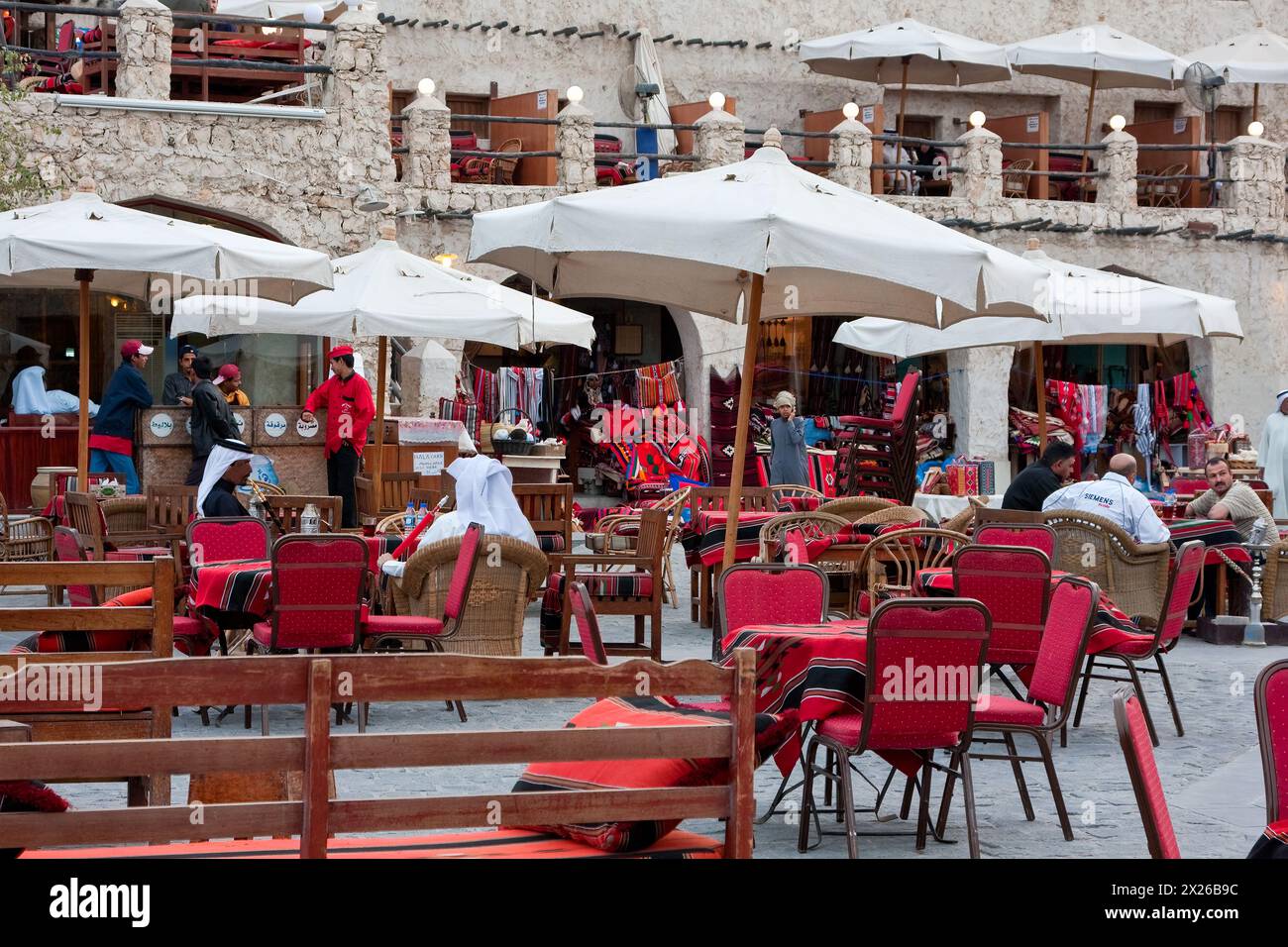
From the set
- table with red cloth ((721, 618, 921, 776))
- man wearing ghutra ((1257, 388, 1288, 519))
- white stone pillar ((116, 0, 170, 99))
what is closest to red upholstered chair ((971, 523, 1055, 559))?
table with red cloth ((721, 618, 921, 776))

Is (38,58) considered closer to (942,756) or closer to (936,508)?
(936,508)

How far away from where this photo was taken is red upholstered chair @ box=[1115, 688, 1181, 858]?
3377 millimetres

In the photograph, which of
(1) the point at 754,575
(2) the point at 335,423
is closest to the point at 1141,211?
(2) the point at 335,423

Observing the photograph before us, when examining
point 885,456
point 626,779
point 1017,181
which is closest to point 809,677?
point 626,779

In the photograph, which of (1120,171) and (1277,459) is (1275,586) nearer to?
(1277,459)

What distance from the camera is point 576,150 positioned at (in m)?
20.9

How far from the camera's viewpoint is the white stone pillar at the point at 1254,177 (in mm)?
25141

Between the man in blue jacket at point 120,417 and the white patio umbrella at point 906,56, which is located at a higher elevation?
the white patio umbrella at point 906,56

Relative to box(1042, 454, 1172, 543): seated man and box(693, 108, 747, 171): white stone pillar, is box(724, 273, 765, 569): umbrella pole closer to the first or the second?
box(1042, 454, 1172, 543): seated man

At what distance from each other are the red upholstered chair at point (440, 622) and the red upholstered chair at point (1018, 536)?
2566 mm

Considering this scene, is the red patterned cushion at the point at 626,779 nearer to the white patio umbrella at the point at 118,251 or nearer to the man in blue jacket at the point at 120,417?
the white patio umbrella at the point at 118,251

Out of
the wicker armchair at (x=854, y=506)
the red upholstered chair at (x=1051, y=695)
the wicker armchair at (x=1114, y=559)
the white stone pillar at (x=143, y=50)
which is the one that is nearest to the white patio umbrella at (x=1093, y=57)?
the white stone pillar at (x=143, y=50)

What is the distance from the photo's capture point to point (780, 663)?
5609 mm
